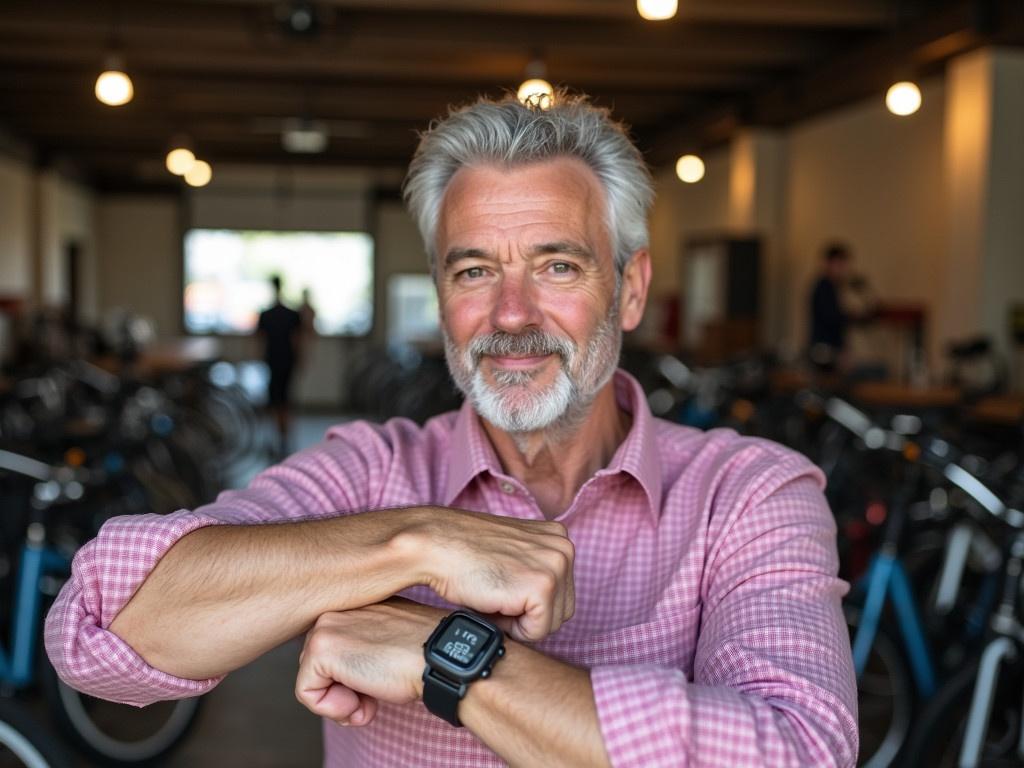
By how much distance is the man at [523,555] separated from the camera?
1.07m

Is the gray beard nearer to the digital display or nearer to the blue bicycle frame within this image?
the digital display

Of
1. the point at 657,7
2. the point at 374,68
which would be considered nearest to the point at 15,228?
the point at 374,68

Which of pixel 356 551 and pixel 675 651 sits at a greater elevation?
pixel 356 551

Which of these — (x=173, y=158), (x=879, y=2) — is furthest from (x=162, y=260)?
(x=879, y=2)

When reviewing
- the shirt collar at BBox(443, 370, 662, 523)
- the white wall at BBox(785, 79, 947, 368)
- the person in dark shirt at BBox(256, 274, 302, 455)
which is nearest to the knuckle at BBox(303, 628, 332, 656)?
the shirt collar at BBox(443, 370, 662, 523)

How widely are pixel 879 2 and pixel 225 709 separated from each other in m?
5.84

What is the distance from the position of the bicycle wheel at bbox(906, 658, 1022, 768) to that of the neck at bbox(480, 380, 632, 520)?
5.58ft

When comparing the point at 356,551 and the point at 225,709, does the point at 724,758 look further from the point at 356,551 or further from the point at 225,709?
the point at 225,709

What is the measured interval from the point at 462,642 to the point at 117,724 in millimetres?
2982

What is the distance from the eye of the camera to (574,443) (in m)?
1.55

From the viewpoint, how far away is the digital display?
107 centimetres

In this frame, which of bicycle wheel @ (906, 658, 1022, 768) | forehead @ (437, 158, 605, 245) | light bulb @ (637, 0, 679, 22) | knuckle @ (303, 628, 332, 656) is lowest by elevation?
bicycle wheel @ (906, 658, 1022, 768)

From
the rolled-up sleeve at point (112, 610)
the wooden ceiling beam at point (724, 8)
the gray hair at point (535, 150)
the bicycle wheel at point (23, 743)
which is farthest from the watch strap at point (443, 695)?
the wooden ceiling beam at point (724, 8)

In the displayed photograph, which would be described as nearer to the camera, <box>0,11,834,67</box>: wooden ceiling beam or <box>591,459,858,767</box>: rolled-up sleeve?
<box>591,459,858,767</box>: rolled-up sleeve
